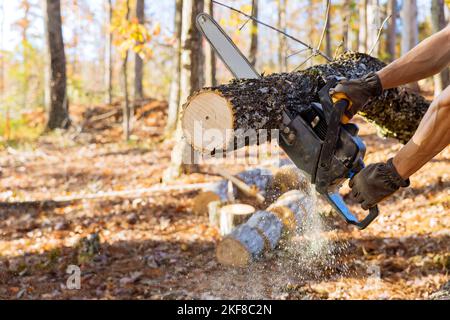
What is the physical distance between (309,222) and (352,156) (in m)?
2.42

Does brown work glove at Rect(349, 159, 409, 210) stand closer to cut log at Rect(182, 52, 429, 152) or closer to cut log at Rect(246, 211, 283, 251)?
cut log at Rect(182, 52, 429, 152)

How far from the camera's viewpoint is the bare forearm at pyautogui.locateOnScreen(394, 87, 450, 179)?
6.77 ft

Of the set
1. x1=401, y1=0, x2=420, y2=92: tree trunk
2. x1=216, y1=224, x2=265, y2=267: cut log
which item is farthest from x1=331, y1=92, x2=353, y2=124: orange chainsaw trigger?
x1=401, y1=0, x2=420, y2=92: tree trunk

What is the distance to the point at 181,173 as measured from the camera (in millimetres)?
6395

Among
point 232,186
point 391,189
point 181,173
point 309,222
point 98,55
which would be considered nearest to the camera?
point 391,189

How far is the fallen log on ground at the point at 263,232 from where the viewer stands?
4.21 m

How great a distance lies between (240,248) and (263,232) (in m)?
0.32

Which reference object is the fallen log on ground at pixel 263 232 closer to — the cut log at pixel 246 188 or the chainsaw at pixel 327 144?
the cut log at pixel 246 188

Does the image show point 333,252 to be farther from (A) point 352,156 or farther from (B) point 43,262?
(B) point 43,262

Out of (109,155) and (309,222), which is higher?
(109,155)

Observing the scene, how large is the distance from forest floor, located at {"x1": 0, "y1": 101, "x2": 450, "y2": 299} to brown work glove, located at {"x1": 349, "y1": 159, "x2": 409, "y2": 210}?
4.64ft

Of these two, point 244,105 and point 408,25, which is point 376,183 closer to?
point 244,105

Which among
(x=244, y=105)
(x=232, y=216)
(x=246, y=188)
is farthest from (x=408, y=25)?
(x=244, y=105)

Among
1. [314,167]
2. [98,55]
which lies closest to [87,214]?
[314,167]
